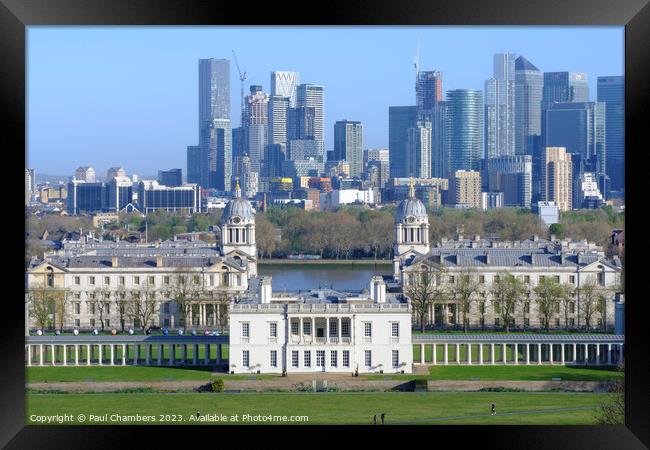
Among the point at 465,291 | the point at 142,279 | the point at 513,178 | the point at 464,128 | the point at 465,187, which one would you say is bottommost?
the point at 465,291

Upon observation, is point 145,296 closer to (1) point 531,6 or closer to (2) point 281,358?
(2) point 281,358

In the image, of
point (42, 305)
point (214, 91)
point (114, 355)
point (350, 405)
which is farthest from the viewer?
point (214, 91)

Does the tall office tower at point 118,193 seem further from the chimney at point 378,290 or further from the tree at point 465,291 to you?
the chimney at point 378,290

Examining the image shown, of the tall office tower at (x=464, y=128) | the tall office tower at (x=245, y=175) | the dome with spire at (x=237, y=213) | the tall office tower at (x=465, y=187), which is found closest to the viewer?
the dome with spire at (x=237, y=213)

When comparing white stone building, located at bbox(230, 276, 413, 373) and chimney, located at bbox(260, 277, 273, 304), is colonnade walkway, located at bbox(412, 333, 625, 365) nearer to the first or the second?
white stone building, located at bbox(230, 276, 413, 373)

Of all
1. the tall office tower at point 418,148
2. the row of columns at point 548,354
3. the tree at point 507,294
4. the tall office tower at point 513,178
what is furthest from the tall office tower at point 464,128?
the row of columns at point 548,354

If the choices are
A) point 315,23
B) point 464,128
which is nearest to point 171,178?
point 464,128

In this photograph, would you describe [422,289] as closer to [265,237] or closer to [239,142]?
[265,237]
